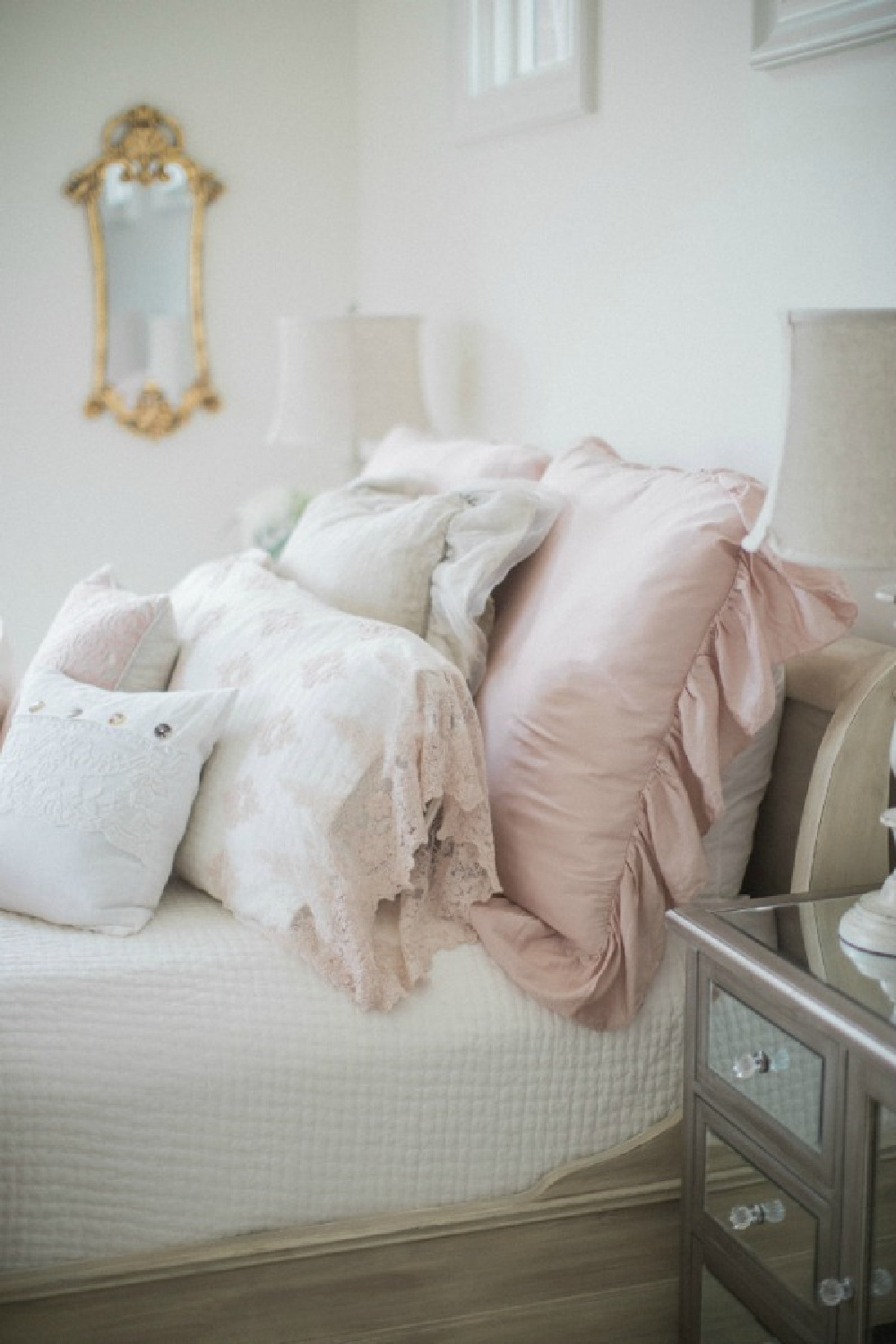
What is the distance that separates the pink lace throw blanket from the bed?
31 mm

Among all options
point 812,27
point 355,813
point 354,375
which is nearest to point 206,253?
point 354,375

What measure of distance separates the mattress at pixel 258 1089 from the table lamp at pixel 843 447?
412mm

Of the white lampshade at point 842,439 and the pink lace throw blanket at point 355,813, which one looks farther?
the pink lace throw blanket at point 355,813

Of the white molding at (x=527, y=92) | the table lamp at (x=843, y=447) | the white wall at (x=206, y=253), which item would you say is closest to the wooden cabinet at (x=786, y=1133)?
the table lamp at (x=843, y=447)

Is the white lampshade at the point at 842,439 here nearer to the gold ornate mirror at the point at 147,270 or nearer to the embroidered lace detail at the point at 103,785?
the embroidered lace detail at the point at 103,785

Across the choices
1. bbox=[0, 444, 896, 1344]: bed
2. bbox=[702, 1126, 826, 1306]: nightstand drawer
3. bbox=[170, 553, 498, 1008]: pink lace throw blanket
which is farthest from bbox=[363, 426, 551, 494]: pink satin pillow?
bbox=[702, 1126, 826, 1306]: nightstand drawer

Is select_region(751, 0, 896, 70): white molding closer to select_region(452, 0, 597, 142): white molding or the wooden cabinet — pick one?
select_region(452, 0, 597, 142): white molding

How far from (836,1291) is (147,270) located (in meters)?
3.31

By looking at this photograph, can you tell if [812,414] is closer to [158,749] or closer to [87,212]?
[158,749]

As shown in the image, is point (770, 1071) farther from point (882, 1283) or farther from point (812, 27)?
point (812, 27)

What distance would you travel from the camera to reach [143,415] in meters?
3.98

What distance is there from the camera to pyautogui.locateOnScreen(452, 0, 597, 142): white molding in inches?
98.2

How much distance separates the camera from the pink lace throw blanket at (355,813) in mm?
1580

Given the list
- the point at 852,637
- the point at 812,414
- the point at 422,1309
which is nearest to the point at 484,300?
the point at 852,637
